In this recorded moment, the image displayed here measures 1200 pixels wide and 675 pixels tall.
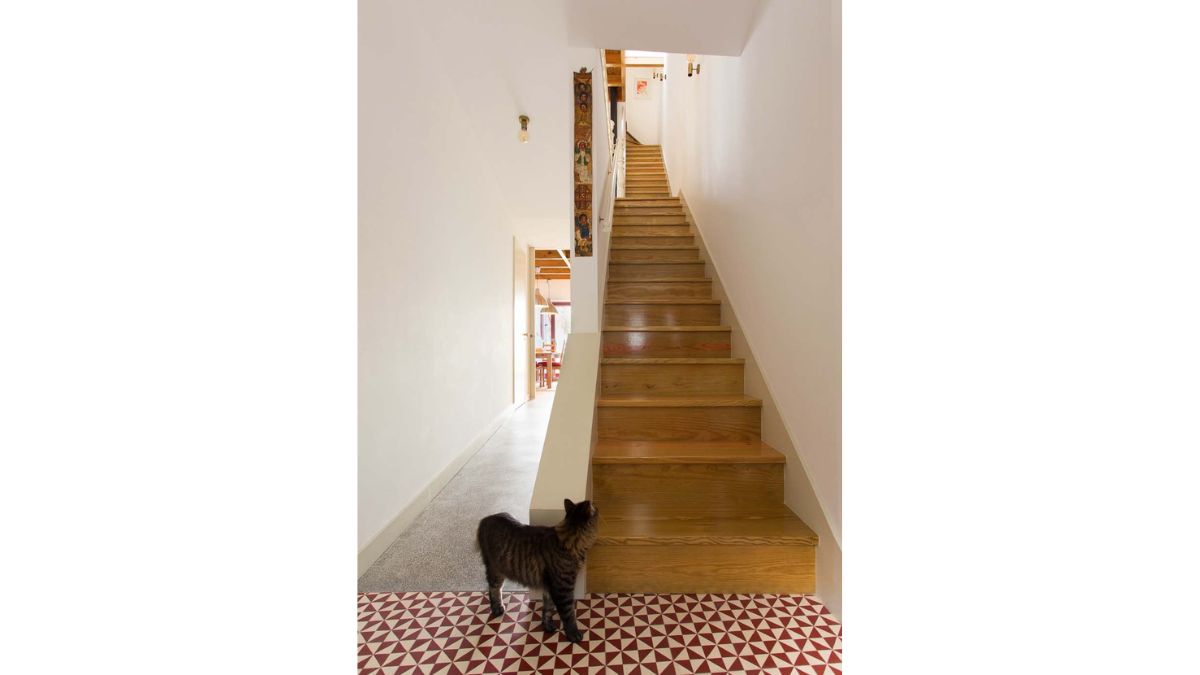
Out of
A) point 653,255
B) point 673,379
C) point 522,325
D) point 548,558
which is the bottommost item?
point 548,558

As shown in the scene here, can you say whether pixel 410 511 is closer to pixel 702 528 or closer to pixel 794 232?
pixel 702 528

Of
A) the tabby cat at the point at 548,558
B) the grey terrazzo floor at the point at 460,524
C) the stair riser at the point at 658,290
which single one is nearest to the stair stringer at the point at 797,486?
the stair riser at the point at 658,290

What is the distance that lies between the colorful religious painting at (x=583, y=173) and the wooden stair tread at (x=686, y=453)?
973 millimetres

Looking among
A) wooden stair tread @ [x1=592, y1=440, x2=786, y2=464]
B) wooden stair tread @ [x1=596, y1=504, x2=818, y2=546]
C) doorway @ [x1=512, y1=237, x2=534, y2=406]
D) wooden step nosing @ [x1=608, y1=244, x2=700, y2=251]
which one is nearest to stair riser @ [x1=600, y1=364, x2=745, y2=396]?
wooden stair tread @ [x1=592, y1=440, x2=786, y2=464]

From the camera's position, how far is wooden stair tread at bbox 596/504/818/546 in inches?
55.2

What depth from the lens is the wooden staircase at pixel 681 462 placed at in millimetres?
1411

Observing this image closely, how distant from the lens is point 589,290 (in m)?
2.20

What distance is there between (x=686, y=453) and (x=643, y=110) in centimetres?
735

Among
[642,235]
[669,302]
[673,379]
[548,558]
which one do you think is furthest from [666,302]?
[548,558]

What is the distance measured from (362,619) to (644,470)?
3.37 feet

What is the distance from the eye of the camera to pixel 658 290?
9.67 ft

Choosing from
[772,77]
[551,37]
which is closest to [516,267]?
[551,37]
